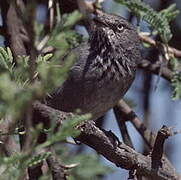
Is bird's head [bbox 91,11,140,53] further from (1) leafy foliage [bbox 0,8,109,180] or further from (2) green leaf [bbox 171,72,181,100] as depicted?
(1) leafy foliage [bbox 0,8,109,180]

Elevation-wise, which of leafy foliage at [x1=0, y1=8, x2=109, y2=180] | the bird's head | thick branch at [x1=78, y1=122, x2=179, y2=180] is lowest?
thick branch at [x1=78, y1=122, x2=179, y2=180]

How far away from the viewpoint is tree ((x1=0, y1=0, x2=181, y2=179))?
4.32 feet

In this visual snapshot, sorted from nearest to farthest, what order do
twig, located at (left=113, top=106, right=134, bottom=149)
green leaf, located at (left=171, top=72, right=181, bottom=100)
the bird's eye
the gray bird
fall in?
green leaf, located at (left=171, top=72, right=181, bottom=100), the gray bird, twig, located at (left=113, top=106, right=134, bottom=149), the bird's eye

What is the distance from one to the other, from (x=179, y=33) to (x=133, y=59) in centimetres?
63

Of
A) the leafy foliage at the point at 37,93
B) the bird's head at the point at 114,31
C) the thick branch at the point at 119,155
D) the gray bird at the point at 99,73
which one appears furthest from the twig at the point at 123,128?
the leafy foliage at the point at 37,93

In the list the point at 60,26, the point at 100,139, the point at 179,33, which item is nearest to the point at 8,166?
the point at 60,26

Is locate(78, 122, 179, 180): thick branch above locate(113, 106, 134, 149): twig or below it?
above

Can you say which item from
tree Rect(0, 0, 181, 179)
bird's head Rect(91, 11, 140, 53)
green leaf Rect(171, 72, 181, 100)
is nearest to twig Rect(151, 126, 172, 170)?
tree Rect(0, 0, 181, 179)

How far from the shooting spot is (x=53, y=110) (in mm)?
Answer: 2043

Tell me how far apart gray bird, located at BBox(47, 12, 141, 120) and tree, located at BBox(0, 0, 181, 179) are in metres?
0.15

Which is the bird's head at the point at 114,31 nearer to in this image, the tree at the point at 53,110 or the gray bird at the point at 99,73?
the gray bird at the point at 99,73

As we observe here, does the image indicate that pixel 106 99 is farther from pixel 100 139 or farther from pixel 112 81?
pixel 100 139

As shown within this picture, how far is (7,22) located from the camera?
3639 mm

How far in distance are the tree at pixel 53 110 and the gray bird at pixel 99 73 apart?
0.48 ft
